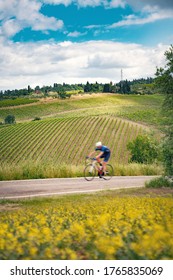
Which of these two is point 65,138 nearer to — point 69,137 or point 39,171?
point 69,137

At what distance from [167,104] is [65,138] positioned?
6424 centimetres

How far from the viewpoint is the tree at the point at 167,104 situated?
1356 cm

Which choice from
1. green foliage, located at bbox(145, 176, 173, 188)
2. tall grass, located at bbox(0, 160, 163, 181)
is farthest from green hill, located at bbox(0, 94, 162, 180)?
green foliage, located at bbox(145, 176, 173, 188)

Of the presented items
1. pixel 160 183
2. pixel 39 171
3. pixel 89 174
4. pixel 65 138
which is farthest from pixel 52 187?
pixel 65 138

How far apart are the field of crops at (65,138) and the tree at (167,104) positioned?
46.6 meters

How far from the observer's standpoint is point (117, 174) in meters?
20.5

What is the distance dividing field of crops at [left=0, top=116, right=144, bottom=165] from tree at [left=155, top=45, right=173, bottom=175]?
46.6 metres

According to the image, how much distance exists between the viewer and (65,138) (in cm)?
7775

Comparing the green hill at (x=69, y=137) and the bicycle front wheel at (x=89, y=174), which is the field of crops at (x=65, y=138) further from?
the bicycle front wheel at (x=89, y=174)

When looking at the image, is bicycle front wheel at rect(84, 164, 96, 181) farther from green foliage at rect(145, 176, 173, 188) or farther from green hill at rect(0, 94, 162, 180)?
green hill at rect(0, 94, 162, 180)

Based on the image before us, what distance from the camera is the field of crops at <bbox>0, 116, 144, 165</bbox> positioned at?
217 ft

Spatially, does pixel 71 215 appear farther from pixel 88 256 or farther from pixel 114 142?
pixel 114 142

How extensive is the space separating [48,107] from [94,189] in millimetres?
118142
